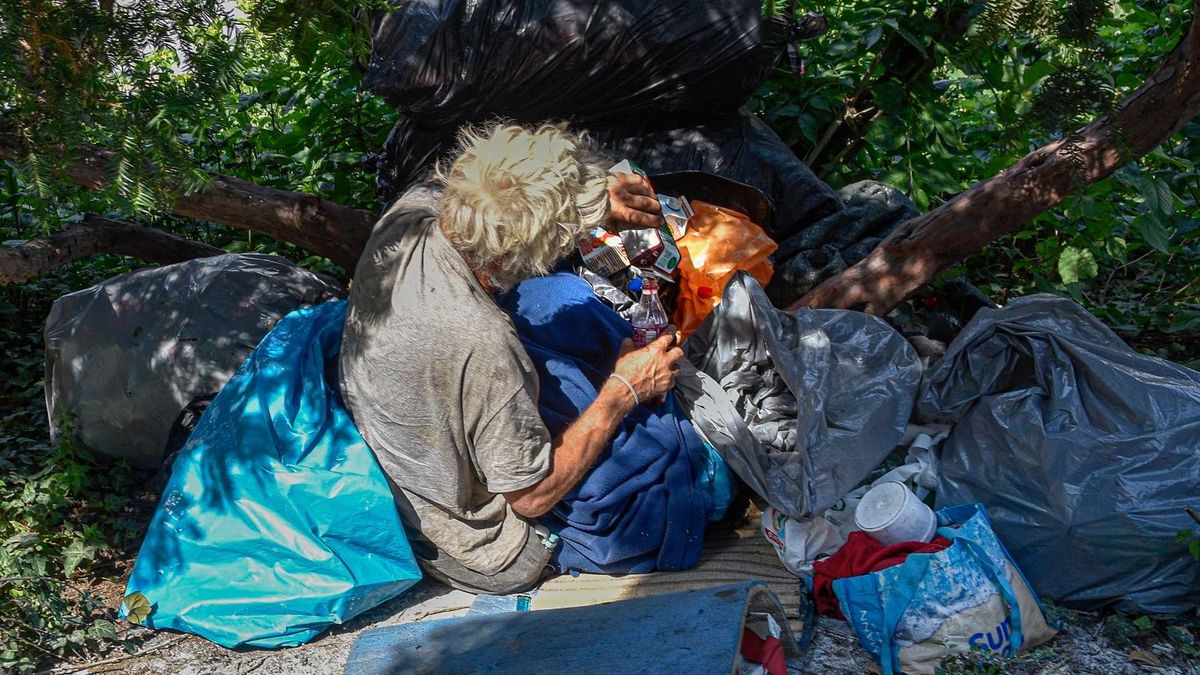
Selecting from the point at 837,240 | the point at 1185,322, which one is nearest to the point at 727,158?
the point at 837,240

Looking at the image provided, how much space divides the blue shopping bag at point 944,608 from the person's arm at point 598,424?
26.0 inches

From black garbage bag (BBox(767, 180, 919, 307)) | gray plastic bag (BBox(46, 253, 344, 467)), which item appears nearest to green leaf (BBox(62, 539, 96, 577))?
gray plastic bag (BBox(46, 253, 344, 467))

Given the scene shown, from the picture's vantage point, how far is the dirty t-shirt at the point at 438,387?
8.43 ft

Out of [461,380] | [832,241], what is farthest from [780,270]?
[461,380]

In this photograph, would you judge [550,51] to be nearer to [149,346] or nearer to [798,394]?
[798,394]

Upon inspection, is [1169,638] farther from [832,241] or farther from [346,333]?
[346,333]

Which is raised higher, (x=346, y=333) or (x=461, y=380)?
(x=346, y=333)

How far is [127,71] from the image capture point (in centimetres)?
205

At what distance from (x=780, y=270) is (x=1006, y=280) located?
1.20 meters

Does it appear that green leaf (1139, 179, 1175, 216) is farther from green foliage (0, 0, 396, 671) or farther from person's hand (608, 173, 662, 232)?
green foliage (0, 0, 396, 671)

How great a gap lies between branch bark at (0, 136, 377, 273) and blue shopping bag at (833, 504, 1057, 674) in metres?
2.18

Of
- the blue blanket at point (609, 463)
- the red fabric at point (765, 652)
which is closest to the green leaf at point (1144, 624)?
the red fabric at point (765, 652)

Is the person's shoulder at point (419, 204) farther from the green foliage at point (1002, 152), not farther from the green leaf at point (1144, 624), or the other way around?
the green leaf at point (1144, 624)

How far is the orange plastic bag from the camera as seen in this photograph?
11.2ft
